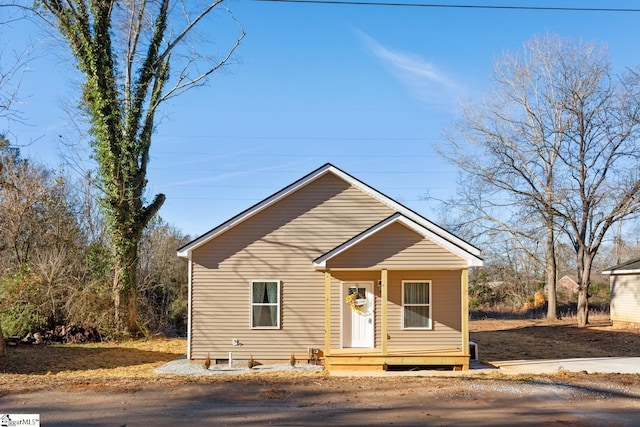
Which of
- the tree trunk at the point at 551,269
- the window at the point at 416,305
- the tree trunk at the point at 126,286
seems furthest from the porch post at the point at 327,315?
the tree trunk at the point at 551,269

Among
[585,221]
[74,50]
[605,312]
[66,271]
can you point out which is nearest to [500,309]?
[605,312]

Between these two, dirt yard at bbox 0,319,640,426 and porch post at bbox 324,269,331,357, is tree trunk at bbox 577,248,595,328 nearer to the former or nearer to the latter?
dirt yard at bbox 0,319,640,426

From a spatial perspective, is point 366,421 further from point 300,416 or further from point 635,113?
point 635,113

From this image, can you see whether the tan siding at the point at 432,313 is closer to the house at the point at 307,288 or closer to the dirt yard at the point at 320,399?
the house at the point at 307,288

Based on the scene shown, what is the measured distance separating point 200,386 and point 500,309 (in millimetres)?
30156

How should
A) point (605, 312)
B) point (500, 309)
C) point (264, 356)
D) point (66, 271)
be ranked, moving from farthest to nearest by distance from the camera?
point (500, 309)
point (605, 312)
point (66, 271)
point (264, 356)

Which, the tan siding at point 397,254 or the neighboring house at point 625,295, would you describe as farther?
the neighboring house at point 625,295

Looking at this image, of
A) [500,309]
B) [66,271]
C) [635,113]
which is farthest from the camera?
[500,309]

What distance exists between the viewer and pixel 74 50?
20875mm

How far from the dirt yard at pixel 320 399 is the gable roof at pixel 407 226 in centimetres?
280

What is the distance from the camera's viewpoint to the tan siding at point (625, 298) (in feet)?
81.8

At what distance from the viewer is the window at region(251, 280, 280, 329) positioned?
607 inches

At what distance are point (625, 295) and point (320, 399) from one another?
2150cm

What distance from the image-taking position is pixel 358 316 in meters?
15.4
